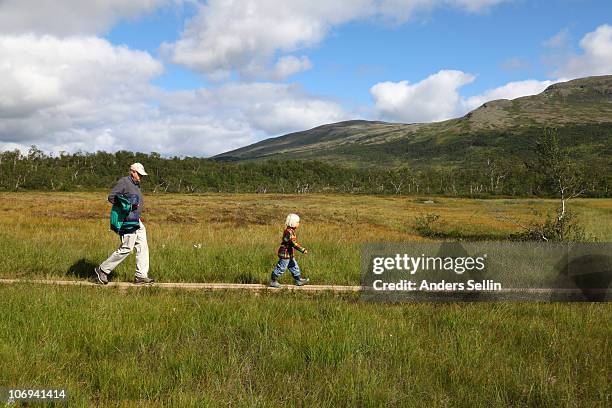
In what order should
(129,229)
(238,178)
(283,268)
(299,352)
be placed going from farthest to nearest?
(238,178), (129,229), (283,268), (299,352)

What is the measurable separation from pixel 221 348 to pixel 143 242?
4.81 m

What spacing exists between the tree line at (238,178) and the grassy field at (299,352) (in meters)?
117

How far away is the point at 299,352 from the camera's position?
4895 mm

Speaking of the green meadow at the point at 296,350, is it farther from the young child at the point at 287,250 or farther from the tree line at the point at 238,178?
the tree line at the point at 238,178

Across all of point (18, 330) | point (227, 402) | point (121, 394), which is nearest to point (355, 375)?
point (227, 402)

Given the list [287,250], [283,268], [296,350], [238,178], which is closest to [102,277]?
[283,268]

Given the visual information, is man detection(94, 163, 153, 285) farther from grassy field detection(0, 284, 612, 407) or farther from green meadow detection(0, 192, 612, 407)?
grassy field detection(0, 284, 612, 407)

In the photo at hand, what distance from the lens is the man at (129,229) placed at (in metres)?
8.69

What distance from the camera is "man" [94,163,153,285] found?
342 inches

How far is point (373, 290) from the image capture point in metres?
8.73

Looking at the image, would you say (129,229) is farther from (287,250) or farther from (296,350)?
(296,350)

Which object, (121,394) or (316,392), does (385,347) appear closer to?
(316,392)

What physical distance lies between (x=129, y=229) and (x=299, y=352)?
545 centimetres

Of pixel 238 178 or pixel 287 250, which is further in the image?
pixel 238 178
